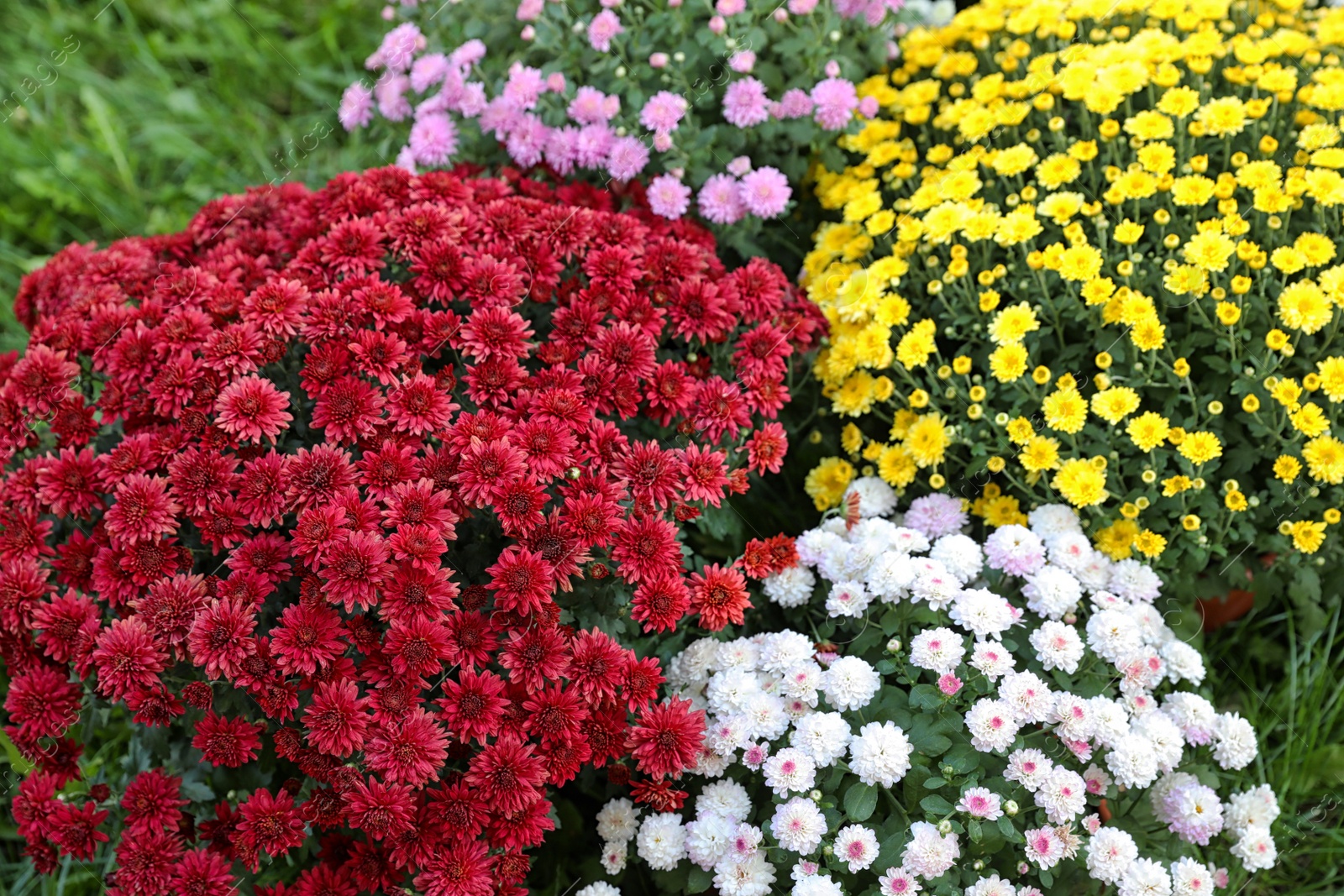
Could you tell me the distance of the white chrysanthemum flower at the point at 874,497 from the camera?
2592 mm

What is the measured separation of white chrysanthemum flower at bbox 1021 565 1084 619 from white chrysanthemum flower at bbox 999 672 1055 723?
0.72 ft

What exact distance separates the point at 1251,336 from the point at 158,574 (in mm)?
2394

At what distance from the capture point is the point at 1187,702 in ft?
7.09

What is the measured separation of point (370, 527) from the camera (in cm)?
182

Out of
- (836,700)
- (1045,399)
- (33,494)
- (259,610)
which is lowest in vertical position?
(836,700)

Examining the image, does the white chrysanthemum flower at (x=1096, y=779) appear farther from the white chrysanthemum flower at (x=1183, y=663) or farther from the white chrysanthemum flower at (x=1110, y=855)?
the white chrysanthemum flower at (x=1183, y=663)

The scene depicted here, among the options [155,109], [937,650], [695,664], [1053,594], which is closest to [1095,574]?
[1053,594]

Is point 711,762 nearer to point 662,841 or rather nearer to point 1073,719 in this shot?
point 662,841

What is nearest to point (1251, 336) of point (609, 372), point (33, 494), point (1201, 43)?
point (1201, 43)

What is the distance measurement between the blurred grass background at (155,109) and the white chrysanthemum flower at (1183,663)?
115 inches

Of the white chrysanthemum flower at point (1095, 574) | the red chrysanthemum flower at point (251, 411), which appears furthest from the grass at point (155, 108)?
the white chrysanthemum flower at point (1095, 574)

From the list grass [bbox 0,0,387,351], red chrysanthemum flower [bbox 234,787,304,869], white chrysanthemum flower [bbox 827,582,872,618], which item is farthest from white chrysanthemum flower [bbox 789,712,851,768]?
grass [bbox 0,0,387,351]

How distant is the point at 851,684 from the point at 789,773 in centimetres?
22

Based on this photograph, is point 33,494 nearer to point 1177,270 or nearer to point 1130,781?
point 1130,781
